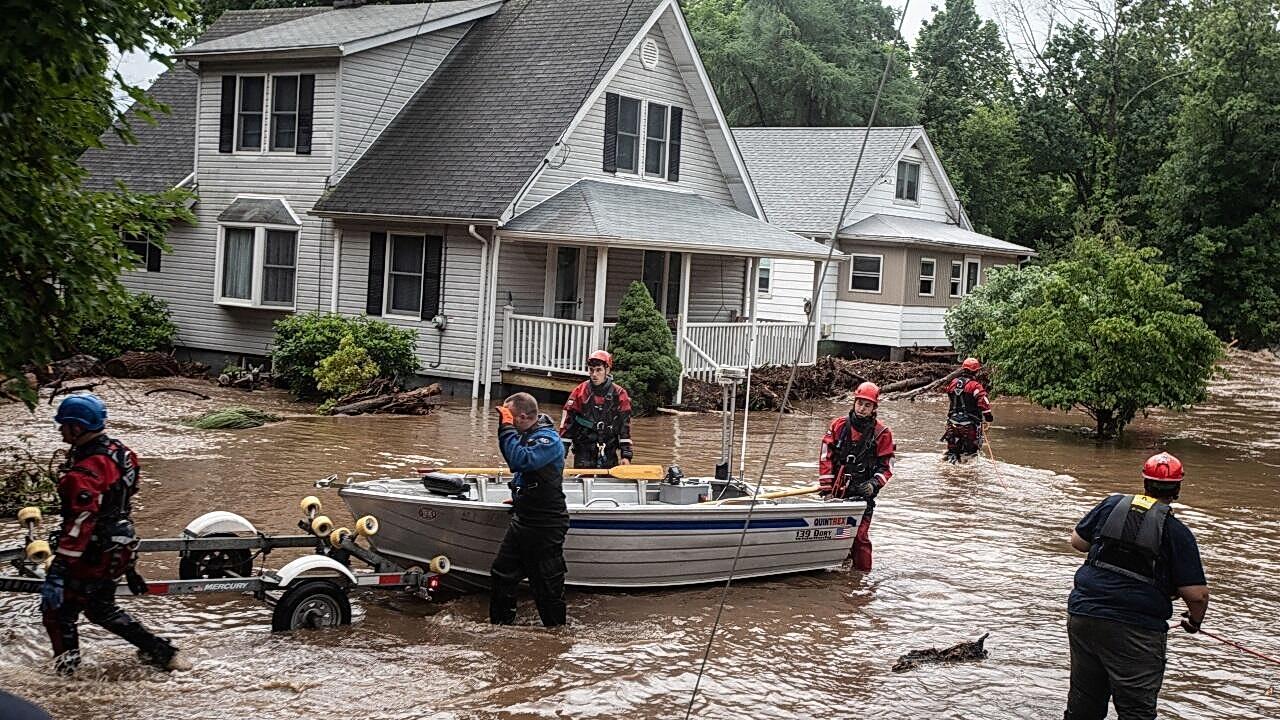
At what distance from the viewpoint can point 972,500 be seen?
53.9 ft

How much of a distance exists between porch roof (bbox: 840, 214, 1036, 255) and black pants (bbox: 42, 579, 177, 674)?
2635 centimetres

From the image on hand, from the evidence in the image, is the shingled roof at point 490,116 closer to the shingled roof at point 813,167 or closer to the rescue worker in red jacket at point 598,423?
the shingled roof at point 813,167

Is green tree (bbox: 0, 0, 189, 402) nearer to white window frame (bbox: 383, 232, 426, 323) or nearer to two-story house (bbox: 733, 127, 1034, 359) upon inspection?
white window frame (bbox: 383, 232, 426, 323)

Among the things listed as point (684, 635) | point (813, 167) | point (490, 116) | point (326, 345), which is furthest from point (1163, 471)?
point (813, 167)

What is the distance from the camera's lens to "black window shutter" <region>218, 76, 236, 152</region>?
1006 inches

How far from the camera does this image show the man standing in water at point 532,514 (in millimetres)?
9391

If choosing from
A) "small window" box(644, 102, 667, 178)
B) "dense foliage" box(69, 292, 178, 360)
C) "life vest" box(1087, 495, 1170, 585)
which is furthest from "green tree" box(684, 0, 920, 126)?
"life vest" box(1087, 495, 1170, 585)

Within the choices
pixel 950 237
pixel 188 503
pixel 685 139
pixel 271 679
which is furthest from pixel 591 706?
pixel 950 237

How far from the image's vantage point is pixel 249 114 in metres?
25.4

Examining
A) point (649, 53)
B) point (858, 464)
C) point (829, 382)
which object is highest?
point (649, 53)

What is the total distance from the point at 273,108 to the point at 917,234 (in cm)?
1700

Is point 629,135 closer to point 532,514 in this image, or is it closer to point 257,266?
point 257,266

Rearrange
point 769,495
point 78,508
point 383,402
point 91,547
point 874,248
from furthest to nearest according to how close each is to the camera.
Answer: point 874,248, point 383,402, point 769,495, point 91,547, point 78,508

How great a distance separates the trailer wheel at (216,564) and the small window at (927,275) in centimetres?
2766
